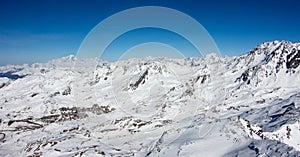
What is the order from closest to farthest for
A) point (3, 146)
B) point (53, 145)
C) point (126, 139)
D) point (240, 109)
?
point (53, 145), point (126, 139), point (3, 146), point (240, 109)

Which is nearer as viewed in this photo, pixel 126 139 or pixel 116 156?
pixel 116 156

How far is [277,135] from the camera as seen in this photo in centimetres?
7350

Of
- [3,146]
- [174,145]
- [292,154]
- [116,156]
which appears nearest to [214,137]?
[174,145]

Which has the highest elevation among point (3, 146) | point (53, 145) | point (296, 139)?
point (296, 139)

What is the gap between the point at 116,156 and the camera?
258 feet

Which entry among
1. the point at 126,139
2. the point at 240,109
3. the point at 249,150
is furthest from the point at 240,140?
the point at 240,109

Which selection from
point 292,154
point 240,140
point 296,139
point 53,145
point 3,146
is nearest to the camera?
point 292,154

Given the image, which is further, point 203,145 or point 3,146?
point 3,146

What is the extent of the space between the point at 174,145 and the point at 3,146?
16362 cm

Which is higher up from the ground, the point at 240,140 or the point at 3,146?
the point at 240,140

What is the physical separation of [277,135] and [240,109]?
12994 cm

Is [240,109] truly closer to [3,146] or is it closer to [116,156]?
[116,156]

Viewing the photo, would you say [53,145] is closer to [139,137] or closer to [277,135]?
[139,137]

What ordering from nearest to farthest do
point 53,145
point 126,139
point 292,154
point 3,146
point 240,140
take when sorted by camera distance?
point 292,154 → point 240,140 → point 53,145 → point 126,139 → point 3,146
